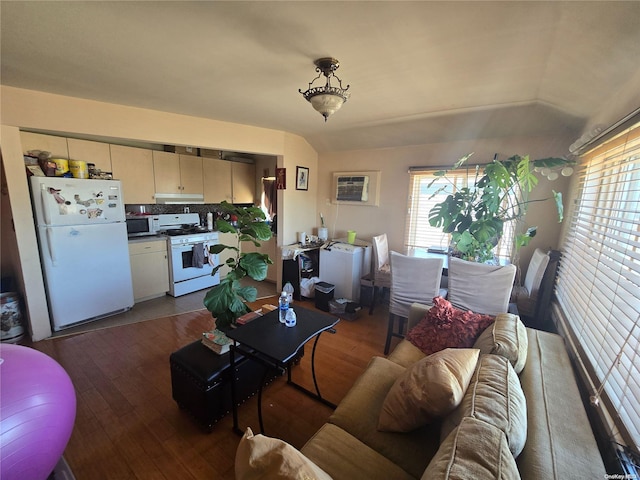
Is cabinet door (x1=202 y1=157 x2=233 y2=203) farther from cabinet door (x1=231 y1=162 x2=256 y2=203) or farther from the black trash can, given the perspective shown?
the black trash can

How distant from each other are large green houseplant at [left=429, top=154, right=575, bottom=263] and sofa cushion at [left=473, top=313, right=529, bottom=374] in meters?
1.11

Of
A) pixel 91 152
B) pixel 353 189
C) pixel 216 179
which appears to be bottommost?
pixel 353 189

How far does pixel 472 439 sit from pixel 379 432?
560 millimetres

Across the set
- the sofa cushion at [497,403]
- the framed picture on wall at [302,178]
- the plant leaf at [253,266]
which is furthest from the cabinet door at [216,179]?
the sofa cushion at [497,403]

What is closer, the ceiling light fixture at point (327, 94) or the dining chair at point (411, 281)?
the ceiling light fixture at point (327, 94)

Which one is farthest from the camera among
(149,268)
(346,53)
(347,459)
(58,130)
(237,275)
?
(149,268)

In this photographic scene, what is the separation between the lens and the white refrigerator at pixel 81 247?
8.41ft

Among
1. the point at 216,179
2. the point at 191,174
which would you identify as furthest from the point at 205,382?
the point at 216,179

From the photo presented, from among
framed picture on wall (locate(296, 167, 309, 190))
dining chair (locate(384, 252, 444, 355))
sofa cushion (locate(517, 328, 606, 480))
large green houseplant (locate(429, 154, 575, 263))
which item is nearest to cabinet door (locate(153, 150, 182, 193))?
framed picture on wall (locate(296, 167, 309, 190))

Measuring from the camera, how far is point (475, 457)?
2.39 feet

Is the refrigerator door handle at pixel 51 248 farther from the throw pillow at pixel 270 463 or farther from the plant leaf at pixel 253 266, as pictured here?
the throw pillow at pixel 270 463

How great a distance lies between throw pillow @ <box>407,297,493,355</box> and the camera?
1701 mm

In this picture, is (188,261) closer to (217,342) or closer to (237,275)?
(237,275)

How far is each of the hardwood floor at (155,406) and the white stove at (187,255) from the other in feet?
3.00
